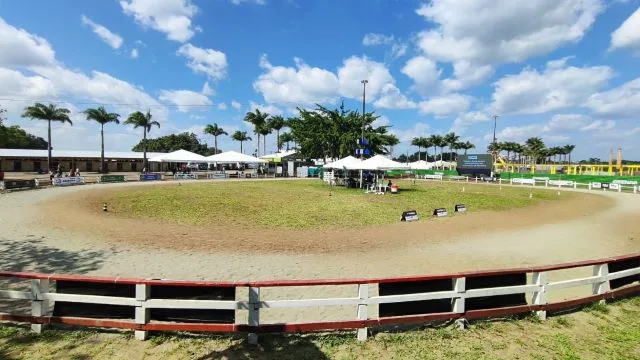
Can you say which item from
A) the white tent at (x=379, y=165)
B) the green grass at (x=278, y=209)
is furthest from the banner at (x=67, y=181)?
the white tent at (x=379, y=165)

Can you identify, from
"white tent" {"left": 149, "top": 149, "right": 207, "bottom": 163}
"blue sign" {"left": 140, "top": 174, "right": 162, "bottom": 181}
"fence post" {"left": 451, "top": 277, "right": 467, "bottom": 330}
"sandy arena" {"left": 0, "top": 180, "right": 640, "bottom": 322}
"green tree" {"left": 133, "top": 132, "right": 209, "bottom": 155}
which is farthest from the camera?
"green tree" {"left": 133, "top": 132, "right": 209, "bottom": 155}

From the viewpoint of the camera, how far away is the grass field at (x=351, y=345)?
4902mm

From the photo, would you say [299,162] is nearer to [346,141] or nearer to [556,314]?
[346,141]

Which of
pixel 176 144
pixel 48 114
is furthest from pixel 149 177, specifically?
pixel 176 144

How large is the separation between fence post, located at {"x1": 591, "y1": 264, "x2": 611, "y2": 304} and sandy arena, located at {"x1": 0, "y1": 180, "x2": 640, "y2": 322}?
109 inches

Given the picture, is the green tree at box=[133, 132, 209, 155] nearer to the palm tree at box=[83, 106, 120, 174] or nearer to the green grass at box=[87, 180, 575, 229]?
the palm tree at box=[83, 106, 120, 174]

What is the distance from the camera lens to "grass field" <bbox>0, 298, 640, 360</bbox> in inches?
193

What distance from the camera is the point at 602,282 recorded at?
6.91 m

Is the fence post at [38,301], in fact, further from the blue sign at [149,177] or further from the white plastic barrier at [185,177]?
the white plastic barrier at [185,177]

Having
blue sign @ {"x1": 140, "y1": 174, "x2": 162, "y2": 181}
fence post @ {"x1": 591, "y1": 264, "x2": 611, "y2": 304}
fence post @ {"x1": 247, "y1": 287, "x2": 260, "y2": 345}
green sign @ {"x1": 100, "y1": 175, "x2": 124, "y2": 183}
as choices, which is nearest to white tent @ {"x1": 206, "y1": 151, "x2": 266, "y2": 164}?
blue sign @ {"x1": 140, "y1": 174, "x2": 162, "y2": 181}

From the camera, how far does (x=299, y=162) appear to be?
64.0 metres

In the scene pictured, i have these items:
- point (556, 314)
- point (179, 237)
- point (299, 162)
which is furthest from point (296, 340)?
point (299, 162)

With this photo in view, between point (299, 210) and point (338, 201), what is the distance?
4.76 meters

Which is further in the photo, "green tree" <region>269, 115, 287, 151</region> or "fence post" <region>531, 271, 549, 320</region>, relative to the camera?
"green tree" <region>269, 115, 287, 151</region>
